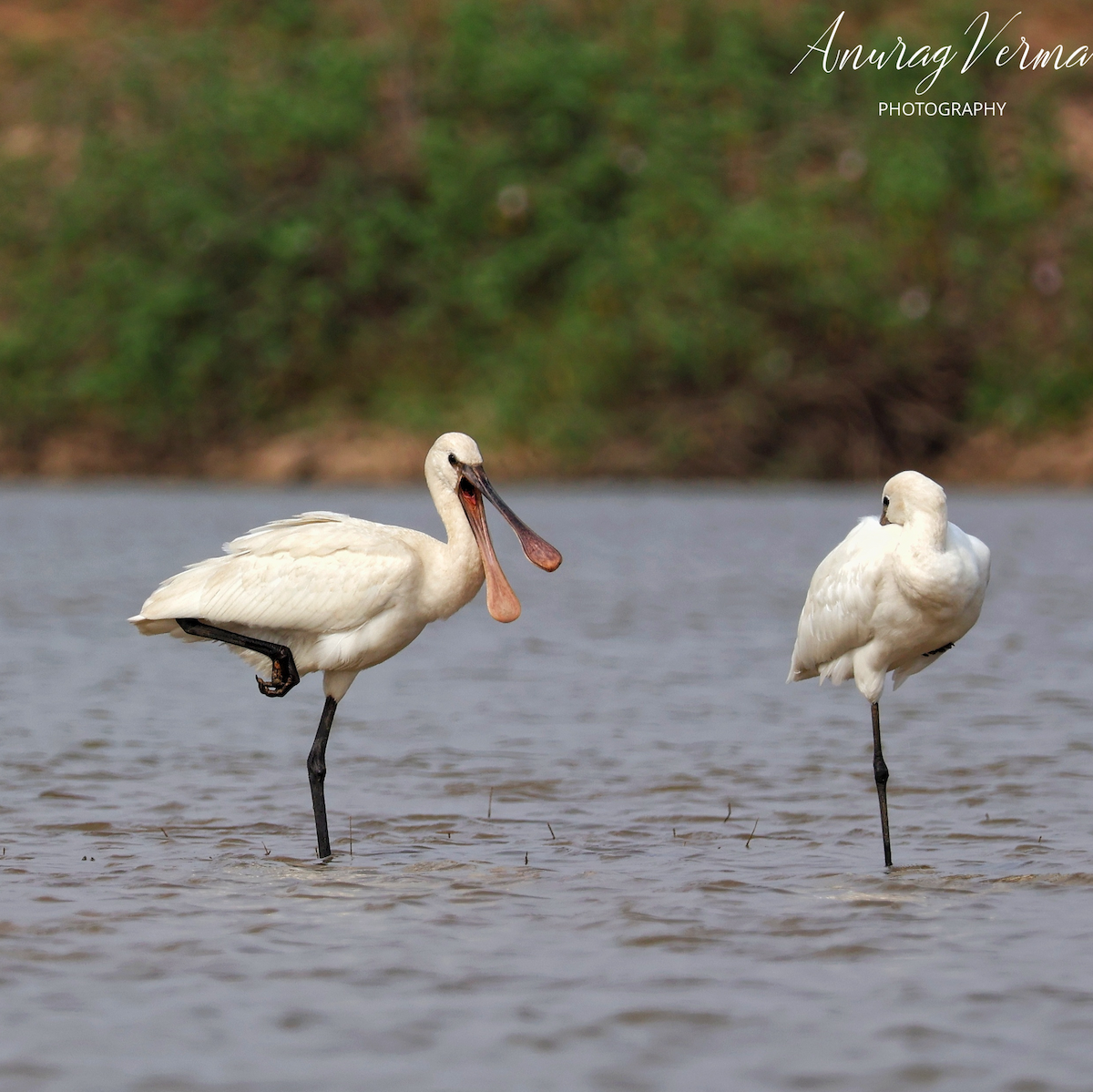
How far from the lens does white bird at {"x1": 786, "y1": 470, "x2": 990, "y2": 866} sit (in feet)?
23.8

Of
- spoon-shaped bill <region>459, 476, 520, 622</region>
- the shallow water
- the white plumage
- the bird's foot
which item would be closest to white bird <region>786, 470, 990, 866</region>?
the white plumage

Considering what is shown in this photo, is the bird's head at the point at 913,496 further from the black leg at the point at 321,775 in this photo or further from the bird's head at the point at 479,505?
the black leg at the point at 321,775

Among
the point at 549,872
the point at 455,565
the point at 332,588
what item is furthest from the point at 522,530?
the point at 549,872

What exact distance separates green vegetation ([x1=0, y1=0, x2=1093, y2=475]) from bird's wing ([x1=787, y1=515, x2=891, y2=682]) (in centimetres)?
2831

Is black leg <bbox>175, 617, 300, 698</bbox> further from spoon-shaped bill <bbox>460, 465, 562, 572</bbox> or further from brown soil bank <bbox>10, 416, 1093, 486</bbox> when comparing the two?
brown soil bank <bbox>10, 416, 1093, 486</bbox>

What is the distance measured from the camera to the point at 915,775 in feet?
30.2

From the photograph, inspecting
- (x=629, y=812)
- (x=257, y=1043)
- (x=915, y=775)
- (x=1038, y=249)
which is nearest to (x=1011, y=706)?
(x=915, y=775)

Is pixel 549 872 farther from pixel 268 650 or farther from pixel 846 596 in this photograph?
pixel 846 596

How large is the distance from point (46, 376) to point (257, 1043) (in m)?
39.9

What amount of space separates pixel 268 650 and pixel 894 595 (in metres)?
2.26

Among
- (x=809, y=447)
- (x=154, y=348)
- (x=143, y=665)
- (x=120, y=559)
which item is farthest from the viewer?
(x=154, y=348)

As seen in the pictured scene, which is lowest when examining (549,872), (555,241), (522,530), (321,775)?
(549,872)

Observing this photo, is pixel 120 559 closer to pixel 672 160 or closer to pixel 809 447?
pixel 809 447

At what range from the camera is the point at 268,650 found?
777cm
